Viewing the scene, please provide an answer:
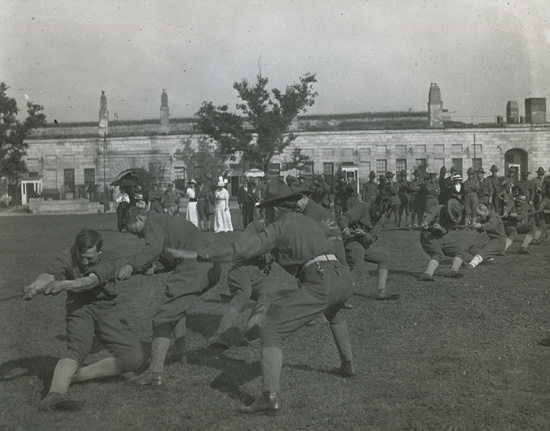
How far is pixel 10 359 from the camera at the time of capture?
708 cm

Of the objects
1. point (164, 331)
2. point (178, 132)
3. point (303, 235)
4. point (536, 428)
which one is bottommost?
point (536, 428)

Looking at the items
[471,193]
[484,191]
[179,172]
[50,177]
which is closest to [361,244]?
[471,193]

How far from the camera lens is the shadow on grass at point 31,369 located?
21.1ft

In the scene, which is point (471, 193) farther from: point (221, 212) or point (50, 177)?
point (50, 177)

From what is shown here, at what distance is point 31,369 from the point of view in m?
6.72

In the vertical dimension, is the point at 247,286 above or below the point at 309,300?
below

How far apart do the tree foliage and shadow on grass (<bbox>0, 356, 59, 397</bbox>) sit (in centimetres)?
4211

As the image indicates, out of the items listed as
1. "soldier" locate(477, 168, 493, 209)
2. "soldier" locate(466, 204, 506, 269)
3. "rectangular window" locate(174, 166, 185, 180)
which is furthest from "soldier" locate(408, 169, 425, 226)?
"rectangular window" locate(174, 166, 185, 180)

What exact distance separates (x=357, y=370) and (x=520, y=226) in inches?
438

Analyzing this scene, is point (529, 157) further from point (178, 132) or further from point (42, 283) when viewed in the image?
point (42, 283)

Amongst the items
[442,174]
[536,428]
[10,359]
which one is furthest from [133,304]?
[442,174]

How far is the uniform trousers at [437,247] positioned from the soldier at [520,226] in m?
3.34

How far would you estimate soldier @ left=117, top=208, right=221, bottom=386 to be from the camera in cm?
631

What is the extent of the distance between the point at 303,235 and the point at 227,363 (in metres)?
1.92
